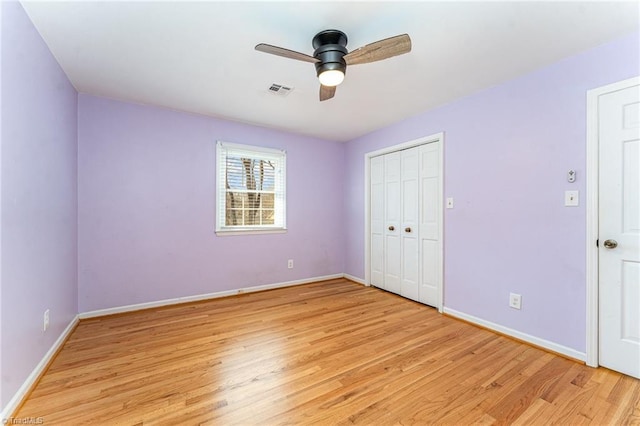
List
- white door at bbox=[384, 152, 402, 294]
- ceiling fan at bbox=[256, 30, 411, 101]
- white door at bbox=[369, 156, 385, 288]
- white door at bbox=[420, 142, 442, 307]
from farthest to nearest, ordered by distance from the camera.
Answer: white door at bbox=[369, 156, 385, 288]
white door at bbox=[384, 152, 402, 294]
white door at bbox=[420, 142, 442, 307]
ceiling fan at bbox=[256, 30, 411, 101]

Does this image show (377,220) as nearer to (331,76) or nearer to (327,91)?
(327,91)

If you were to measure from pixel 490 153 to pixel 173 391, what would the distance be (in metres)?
3.35

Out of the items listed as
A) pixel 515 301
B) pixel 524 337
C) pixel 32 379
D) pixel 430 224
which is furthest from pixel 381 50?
pixel 32 379

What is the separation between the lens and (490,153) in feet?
8.84

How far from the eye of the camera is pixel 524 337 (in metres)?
2.42

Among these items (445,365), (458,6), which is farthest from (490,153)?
(445,365)

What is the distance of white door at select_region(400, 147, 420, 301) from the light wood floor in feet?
2.39

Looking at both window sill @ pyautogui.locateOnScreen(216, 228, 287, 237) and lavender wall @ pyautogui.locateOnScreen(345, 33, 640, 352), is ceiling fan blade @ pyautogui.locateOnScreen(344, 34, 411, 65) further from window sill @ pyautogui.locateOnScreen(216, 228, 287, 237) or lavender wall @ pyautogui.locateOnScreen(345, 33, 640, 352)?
window sill @ pyautogui.locateOnScreen(216, 228, 287, 237)

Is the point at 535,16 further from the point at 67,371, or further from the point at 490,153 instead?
the point at 67,371

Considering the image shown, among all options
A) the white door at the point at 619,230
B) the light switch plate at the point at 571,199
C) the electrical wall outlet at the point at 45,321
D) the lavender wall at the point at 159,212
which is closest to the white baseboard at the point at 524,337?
the white door at the point at 619,230

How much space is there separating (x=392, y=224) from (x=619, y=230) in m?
2.27

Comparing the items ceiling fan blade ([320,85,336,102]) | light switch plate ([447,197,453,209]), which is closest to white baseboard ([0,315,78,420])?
ceiling fan blade ([320,85,336,102])

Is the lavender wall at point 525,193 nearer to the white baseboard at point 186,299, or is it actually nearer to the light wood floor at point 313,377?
the light wood floor at point 313,377

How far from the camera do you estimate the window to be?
3.72 m
